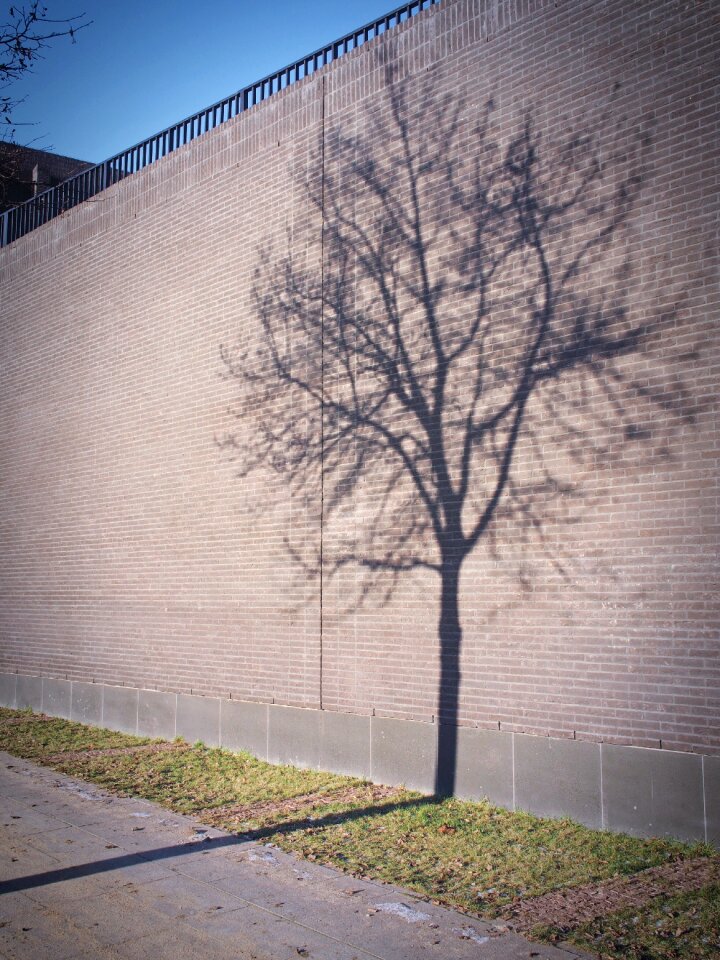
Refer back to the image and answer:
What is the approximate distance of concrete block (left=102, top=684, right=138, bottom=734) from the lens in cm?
1246

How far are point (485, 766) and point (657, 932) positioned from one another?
2.99 m

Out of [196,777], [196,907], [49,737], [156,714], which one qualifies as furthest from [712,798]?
[49,737]

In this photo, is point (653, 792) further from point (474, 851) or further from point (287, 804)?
point (287, 804)

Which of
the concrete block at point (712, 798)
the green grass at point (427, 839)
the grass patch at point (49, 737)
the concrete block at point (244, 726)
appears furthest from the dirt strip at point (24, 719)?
the concrete block at point (712, 798)

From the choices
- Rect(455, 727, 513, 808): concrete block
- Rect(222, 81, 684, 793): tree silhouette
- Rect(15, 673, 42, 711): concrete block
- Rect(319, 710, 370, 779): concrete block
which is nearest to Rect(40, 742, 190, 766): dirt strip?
Rect(319, 710, 370, 779): concrete block

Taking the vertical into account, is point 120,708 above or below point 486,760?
below

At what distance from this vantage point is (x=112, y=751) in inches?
441

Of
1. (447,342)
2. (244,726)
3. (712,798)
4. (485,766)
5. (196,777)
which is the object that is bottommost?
(196,777)

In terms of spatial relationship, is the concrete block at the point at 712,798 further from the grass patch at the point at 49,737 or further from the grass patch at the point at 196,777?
the grass patch at the point at 49,737

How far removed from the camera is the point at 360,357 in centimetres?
973

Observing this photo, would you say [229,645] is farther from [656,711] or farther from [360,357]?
[656,711]

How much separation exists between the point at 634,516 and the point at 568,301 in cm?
212

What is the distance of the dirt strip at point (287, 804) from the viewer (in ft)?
25.3

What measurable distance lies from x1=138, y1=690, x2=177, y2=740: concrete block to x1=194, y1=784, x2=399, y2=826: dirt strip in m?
3.77
